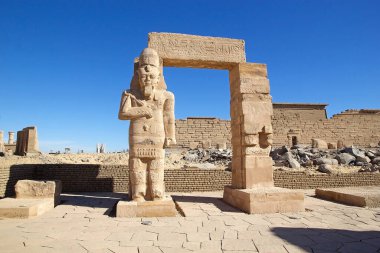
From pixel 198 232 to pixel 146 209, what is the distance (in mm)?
1383

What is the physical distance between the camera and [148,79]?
5.18m

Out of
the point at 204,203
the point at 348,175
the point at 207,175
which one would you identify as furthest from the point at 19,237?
the point at 348,175

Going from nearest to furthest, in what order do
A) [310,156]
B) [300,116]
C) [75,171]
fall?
[75,171] → [310,156] → [300,116]

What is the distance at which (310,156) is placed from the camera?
45.3 feet

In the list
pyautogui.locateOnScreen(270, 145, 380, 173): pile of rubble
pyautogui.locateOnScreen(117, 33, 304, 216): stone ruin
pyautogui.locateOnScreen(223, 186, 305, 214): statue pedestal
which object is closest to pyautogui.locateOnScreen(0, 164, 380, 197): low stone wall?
pyautogui.locateOnScreen(117, 33, 304, 216): stone ruin

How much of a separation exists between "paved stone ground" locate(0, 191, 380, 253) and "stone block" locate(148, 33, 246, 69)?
328 cm

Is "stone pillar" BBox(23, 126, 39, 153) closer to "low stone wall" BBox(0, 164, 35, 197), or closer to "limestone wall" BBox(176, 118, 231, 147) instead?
"low stone wall" BBox(0, 164, 35, 197)

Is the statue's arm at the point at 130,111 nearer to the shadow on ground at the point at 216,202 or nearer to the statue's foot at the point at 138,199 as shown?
the statue's foot at the point at 138,199

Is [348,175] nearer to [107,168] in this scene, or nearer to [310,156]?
[310,156]

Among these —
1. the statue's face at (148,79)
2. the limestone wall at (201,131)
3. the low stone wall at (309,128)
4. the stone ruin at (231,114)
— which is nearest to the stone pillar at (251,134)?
the stone ruin at (231,114)

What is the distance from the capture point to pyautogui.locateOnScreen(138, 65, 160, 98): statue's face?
17.0 feet

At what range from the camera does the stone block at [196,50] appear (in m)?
5.95

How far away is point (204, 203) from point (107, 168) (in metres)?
3.60

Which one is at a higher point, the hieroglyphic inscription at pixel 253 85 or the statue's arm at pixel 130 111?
the hieroglyphic inscription at pixel 253 85
